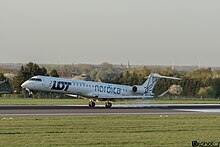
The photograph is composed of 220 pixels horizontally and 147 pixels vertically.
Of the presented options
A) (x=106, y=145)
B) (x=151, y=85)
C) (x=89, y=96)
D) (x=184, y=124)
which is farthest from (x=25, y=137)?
(x=151, y=85)

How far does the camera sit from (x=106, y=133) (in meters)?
28.1

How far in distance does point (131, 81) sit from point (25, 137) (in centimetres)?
9306

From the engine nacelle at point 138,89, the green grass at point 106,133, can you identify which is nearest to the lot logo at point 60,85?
the engine nacelle at point 138,89

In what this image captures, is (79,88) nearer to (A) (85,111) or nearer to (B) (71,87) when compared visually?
(B) (71,87)

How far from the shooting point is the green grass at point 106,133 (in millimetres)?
24356

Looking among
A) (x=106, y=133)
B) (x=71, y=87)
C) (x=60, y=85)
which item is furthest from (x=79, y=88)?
(x=106, y=133)

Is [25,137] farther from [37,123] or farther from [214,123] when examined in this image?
[214,123]

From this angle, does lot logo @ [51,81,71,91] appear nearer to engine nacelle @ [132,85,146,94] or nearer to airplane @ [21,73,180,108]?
airplane @ [21,73,180,108]

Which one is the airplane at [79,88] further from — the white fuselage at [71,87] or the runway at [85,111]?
the runway at [85,111]

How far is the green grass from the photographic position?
24.4 metres

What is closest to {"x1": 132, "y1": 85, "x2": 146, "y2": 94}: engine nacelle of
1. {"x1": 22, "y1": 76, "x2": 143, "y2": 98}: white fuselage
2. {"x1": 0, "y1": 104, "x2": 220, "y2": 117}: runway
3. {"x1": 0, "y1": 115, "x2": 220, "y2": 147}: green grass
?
{"x1": 22, "y1": 76, "x2": 143, "y2": 98}: white fuselage

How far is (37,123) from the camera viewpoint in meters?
34.2

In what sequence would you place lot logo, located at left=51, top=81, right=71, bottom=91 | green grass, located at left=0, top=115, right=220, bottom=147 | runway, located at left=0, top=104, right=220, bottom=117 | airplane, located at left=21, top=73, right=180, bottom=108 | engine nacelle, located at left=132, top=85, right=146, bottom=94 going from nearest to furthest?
green grass, located at left=0, top=115, right=220, bottom=147, runway, located at left=0, top=104, right=220, bottom=117, lot logo, located at left=51, top=81, right=71, bottom=91, airplane, located at left=21, top=73, right=180, bottom=108, engine nacelle, located at left=132, top=85, right=146, bottom=94

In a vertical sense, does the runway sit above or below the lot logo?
below
